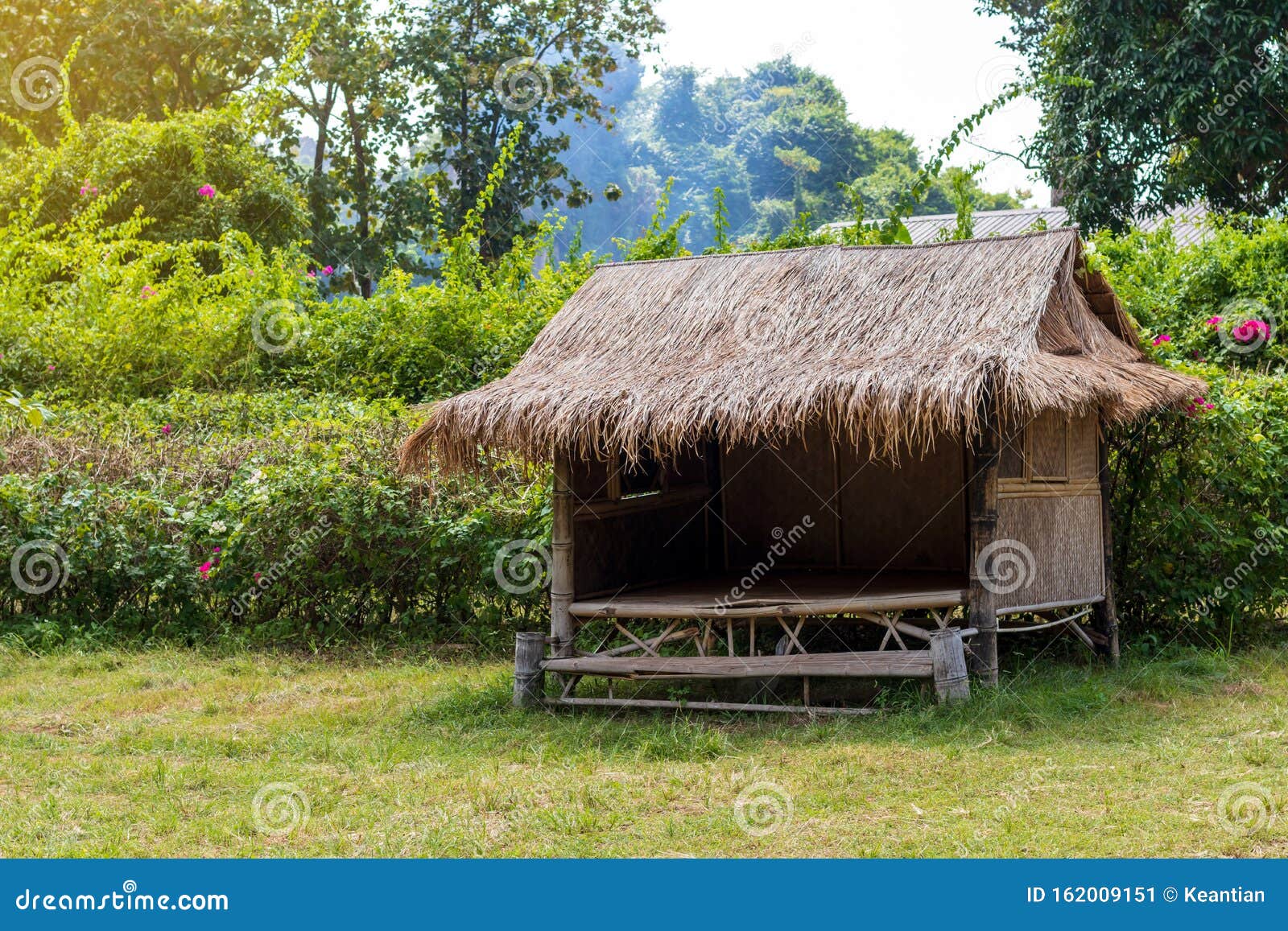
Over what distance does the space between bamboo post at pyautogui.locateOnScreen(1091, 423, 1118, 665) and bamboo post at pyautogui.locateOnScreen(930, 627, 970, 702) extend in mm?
1842

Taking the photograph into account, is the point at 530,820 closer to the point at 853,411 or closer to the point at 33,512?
the point at 853,411

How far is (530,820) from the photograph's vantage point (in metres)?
5.32

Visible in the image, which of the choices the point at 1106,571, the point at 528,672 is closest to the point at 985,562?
the point at 1106,571

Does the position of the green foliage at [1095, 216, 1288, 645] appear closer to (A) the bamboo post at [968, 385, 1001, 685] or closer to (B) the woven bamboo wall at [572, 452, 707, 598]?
(A) the bamboo post at [968, 385, 1001, 685]

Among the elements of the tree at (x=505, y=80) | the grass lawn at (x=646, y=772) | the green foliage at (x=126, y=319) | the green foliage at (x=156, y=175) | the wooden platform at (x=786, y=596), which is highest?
the tree at (x=505, y=80)

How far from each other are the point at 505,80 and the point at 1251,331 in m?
15.0

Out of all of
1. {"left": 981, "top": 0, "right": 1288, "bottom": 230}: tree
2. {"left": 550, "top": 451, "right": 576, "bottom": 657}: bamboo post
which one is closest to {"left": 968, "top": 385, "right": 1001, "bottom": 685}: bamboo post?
{"left": 550, "top": 451, "right": 576, "bottom": 657}: bamboo post

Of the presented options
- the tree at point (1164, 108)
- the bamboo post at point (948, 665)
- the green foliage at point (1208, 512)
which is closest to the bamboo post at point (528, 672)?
the bamboo post at point (948, 665)

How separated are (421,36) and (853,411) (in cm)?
1839

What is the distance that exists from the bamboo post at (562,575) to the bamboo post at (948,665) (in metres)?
2.14

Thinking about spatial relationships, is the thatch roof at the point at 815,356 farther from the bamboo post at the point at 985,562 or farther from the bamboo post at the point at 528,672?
the bamboo post at the point at 528,672

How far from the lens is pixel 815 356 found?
7238 millimetres

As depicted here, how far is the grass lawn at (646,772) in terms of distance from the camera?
5027 millimetres

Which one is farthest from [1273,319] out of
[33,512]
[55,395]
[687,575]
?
[55,395]
